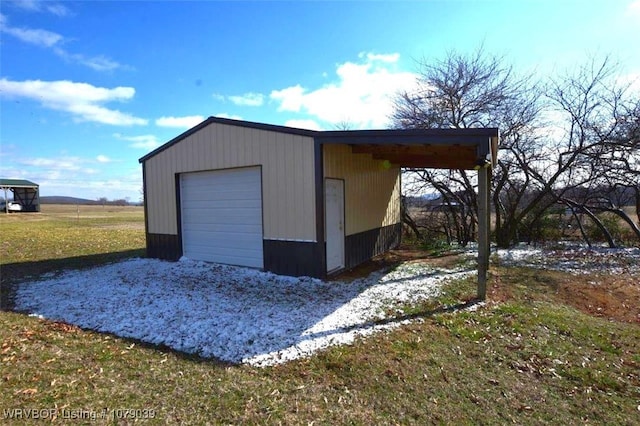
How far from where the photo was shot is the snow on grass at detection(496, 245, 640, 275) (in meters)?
7.62

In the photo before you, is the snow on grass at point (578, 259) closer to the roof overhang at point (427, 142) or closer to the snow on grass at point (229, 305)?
the snow on grass at point (229, 305)

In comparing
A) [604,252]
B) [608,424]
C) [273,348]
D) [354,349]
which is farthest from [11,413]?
[604,252]

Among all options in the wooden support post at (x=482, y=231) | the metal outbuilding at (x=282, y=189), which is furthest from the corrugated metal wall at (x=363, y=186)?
the wooden support post at (x=482, y=231)

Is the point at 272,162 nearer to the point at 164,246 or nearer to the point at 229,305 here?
the point at 229,305

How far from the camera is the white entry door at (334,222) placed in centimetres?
679

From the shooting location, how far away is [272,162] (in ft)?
22.2

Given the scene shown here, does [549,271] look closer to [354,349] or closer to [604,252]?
[604,252]

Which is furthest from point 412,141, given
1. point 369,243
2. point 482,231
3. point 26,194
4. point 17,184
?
point 26,194

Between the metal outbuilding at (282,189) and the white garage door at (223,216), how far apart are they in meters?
0.02

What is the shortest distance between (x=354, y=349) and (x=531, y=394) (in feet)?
5.22

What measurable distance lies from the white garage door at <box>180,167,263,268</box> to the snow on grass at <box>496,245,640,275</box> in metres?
6.04

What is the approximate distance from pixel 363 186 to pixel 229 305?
14.9 ft

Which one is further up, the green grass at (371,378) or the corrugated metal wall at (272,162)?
the corrugated metal wall at (272,162)

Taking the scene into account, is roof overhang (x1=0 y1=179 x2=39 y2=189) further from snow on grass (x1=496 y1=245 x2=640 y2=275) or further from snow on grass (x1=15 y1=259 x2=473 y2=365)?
snow on grass (x1=496 y1=245 x2=640 y2=275)
